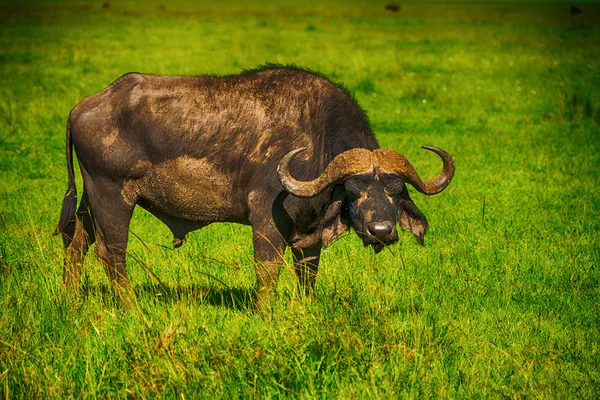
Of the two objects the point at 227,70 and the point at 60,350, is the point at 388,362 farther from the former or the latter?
the point at 227,70

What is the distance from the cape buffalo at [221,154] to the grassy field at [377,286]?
15.2 inches

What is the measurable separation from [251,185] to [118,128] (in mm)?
1174

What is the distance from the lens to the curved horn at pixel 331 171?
5.33m

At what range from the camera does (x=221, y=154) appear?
6.15 metres

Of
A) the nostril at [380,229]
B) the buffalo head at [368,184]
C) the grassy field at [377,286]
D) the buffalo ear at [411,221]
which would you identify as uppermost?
the buffalo head at [368,184]

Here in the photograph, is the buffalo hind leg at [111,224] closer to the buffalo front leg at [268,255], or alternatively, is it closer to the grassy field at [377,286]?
the grassy field at [377,286]

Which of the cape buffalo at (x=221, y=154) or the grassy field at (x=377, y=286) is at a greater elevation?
the cape buffalo at (x=221, y=154)

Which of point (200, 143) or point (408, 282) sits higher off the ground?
point (200, 143)

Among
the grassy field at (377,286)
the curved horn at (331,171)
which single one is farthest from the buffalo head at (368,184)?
the grassy field at (377,286)

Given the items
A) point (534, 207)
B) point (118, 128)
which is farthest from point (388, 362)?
point (534, 207)

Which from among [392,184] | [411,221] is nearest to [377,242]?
[392,184]

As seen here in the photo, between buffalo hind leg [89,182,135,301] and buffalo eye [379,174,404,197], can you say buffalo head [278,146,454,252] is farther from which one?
buffalo hind leg [89,182,135,301]

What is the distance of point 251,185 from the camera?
6.04 m

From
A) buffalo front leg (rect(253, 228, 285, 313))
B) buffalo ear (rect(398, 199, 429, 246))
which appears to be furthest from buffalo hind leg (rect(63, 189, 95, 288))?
buffalo ear (rect(398, 199, 429, 246))
